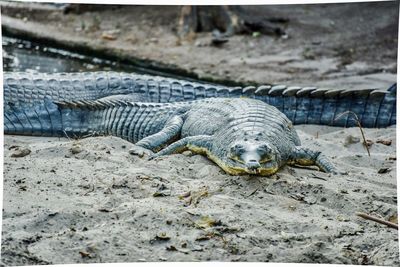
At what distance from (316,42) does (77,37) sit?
95.4 inches

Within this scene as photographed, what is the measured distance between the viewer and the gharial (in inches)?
133

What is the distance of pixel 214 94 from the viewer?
17.0 feet

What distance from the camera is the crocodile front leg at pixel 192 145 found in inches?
146

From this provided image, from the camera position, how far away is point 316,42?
6.91m

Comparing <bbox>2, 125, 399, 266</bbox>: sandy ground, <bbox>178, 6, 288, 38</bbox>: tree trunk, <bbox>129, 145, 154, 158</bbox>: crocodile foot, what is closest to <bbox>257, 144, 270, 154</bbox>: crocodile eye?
<bbox>2, 125, 399, 266</bbox>: sandy ground

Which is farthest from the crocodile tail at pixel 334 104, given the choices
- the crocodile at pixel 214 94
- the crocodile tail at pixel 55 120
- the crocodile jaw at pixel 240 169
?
the crocodile jaw at pixel 240 169

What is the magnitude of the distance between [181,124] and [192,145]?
42cm

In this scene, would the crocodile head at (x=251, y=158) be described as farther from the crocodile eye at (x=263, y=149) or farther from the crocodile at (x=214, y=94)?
the crocodile at (x=214, y=94)

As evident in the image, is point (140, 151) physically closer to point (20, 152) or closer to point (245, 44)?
point (20, 152)

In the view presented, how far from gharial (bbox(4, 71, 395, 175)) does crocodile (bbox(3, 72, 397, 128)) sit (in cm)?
2

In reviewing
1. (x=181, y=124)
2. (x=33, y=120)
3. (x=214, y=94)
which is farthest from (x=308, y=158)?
(x=33, y=120)

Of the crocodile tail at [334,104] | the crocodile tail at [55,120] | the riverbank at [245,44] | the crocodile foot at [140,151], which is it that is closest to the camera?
the crocodile foot at [140,151]

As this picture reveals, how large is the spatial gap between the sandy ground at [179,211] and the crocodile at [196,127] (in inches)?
3.6

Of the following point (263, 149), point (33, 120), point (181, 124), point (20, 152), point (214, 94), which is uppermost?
point (263, 149)
